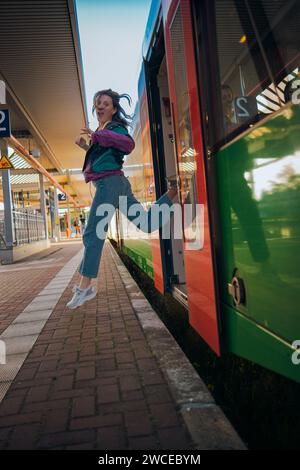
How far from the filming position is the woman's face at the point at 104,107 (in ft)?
13.3

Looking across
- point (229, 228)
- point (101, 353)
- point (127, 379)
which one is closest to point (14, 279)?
point (101, 353)

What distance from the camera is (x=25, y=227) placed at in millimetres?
15594

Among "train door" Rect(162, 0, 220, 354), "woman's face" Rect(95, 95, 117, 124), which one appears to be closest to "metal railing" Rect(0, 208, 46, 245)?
"woman's face" Rect(95, 95, 117, 124)

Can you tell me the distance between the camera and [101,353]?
10.2 feet

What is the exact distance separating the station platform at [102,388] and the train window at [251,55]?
56.0 inches

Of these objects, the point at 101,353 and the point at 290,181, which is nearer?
the point at 290,181

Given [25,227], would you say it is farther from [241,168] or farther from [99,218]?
[241,168]

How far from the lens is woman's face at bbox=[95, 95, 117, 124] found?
407 cm

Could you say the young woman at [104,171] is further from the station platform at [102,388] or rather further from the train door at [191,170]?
the train door at [191,170]

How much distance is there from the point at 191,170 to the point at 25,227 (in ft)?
45.1

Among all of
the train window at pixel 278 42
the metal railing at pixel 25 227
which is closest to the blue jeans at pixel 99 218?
the train window at pixel 278 42

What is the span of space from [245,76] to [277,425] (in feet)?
5.98

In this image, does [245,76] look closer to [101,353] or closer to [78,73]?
[101,353]

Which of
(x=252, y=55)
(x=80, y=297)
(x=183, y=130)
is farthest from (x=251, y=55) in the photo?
(x=80, y=297)
